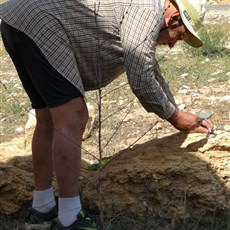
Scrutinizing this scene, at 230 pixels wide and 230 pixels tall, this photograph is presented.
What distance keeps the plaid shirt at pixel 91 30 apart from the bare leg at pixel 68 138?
0.40 ft

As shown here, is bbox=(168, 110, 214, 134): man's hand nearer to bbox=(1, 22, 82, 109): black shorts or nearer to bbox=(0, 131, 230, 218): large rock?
bbox=(0, 131, 230, 218): large rock

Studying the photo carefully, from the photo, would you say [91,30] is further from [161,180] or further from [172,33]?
[161,180]

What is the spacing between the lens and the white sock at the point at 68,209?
10.8 feet

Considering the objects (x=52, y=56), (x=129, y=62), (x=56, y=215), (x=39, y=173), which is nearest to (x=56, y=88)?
(x=52, y=56)

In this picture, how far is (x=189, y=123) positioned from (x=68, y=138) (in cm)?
88

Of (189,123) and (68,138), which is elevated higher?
(68,138)

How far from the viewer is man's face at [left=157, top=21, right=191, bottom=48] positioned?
3423 mm

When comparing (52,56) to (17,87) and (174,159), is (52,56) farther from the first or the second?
(17,87)

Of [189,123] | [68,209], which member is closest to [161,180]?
[189,123]

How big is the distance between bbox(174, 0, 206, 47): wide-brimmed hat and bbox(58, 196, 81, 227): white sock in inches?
44.1

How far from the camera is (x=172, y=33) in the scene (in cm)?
346

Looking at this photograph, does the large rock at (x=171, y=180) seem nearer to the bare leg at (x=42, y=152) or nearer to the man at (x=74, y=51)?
the bare leg at (x=42, y=152)

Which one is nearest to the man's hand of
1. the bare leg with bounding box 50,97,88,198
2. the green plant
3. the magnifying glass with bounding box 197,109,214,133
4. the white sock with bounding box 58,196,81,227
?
the magnifying glass with bounding box 197,109,214,133

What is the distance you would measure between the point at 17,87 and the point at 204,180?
4207 millimetres
